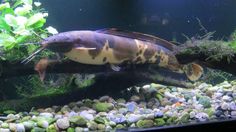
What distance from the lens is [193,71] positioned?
117 inches

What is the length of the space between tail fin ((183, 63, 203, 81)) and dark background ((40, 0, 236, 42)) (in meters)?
0.42

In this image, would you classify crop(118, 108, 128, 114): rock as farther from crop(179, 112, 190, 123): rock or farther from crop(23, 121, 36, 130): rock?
crop(23, 121, 36, 130): rock

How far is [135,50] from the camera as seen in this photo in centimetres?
277

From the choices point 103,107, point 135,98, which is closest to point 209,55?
Answer: point 135,98

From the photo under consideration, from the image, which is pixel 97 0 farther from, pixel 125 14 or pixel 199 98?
pixel 199 98

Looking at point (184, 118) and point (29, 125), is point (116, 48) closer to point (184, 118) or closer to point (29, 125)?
point (184, 118)

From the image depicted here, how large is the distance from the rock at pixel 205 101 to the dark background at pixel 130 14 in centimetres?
71

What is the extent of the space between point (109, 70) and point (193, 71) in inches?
29.6

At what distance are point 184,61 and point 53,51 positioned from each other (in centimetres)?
109

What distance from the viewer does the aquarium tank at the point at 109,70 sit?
92.6 inches

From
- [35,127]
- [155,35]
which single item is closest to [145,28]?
[155,35]

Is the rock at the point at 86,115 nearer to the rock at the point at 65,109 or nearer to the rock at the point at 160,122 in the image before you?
the rock at the point at 65,109

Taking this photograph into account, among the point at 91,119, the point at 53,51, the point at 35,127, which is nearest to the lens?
the point at 35,127

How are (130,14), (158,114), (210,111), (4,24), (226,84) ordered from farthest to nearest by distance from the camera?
1. (226,84)
2. (130,14)
3. (4,24)
4. (210,111)
5. (158,114)
